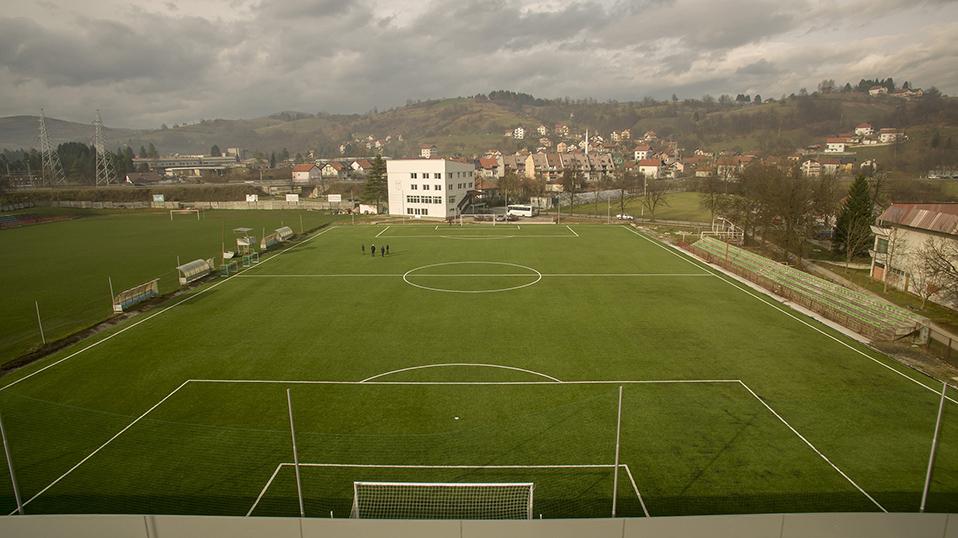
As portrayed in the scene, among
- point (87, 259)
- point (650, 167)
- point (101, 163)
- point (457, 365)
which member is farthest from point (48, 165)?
point (457, 365)

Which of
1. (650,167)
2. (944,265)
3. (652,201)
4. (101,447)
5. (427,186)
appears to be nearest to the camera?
(101,447)

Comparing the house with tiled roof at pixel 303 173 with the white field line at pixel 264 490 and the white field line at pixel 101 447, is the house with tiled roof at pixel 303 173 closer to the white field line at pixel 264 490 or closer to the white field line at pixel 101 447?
the white field line at pixel 101 447

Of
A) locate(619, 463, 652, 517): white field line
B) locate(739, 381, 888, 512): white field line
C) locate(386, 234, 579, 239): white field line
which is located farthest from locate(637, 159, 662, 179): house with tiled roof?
locate(619, 463, 652, 517): white field line

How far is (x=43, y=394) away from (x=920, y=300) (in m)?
43.0

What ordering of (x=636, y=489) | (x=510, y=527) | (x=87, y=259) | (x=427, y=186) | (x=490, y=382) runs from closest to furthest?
→ (x=510, y=527) → (x=636, y=489) → (x=490, y=382) → (x=87, y=259) → (x=427, y=186)

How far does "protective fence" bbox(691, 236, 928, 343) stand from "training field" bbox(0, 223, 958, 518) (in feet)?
5.40

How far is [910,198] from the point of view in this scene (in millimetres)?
59438

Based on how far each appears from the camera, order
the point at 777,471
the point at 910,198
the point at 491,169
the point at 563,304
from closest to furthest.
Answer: the point at 777,471, the point at 563,304, the point at 910,198, the point at 491,169

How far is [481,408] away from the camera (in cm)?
1692

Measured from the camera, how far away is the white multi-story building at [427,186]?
71000 mm

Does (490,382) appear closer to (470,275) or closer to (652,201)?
(470,275)

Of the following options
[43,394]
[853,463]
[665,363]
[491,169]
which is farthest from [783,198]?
[491,169]

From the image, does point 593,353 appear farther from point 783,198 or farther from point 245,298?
point 783,198

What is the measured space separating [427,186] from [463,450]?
60.5 metres
